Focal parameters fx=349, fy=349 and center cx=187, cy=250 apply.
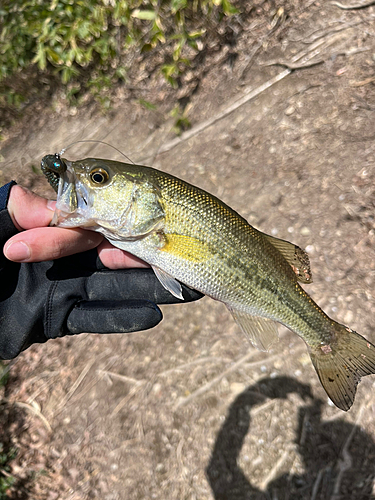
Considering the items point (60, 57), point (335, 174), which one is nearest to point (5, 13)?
point (60, 57)

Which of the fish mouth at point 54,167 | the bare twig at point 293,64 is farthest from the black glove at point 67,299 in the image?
the bare twig at point 293,64

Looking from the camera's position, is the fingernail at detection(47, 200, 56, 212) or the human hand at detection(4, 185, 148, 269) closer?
the human hand at detection(4, 185, 148, 269)

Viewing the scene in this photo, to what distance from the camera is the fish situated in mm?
2291

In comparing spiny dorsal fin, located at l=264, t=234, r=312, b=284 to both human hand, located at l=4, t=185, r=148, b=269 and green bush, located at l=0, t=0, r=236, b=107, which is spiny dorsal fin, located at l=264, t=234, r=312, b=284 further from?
green bush, located at l=0, t=0, r=236, b=107

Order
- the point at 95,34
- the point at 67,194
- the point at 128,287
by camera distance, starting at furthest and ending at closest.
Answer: the point at 95,34, the point at 128,287, the point at 67,194

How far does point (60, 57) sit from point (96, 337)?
463cm

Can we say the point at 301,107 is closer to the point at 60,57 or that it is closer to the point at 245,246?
the point at 245,246

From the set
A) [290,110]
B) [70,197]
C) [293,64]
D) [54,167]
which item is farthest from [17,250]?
[293,64]

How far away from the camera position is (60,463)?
429cm

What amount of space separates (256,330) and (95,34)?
5.48 metres

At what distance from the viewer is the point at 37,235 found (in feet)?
7.48

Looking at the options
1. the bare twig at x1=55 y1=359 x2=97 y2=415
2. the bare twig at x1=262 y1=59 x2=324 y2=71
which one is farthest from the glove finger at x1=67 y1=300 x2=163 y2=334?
the bare twig at x1=262 y1=59 x2=324 y2=71

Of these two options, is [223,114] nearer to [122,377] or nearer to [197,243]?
[197,243]

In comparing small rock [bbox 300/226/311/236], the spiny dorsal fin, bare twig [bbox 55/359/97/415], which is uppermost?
the spiny dorsal fin
